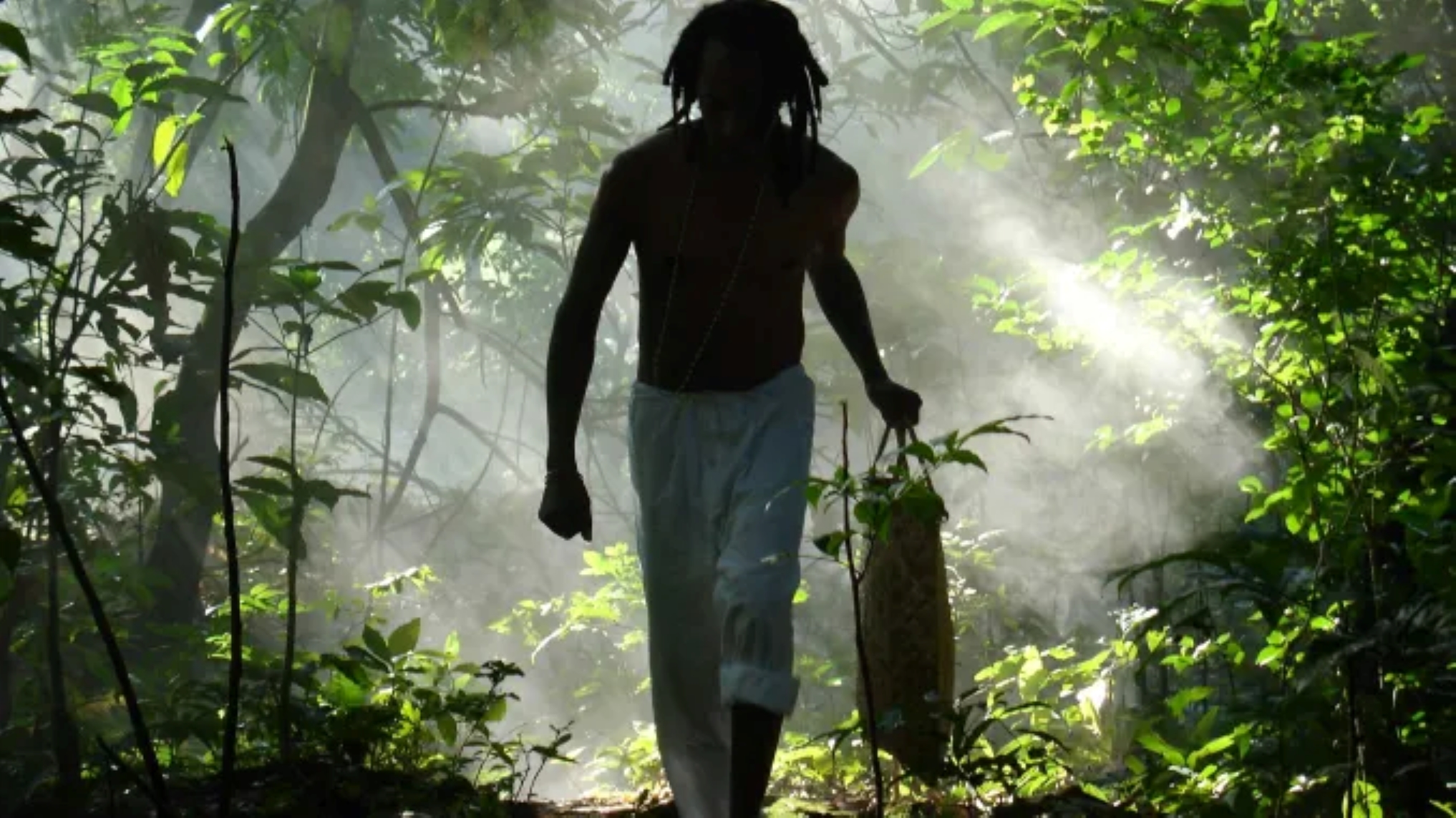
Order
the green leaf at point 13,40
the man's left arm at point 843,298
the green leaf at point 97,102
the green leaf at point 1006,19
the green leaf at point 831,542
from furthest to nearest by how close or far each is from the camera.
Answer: the green leaf at point 97,102 < the man's left arm at point 843,298 < the green leaf at point 1006,19 < the green leaf at point 831,542 < the green leaf at point 13,40

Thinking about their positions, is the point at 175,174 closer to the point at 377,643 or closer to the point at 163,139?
the point at 163,139

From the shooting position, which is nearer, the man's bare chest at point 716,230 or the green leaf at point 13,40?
the green leaf at point 13,40

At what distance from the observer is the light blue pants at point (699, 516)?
3.01 metres

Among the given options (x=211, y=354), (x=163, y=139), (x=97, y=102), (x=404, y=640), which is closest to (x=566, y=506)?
(x=404, y=640)

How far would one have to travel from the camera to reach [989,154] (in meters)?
5.20

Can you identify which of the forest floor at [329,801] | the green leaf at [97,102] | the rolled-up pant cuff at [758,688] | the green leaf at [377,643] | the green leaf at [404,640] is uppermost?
the green leaf at [97,102]

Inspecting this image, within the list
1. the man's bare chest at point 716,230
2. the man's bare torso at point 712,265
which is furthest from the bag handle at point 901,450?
the man's bare chest at point 716,230

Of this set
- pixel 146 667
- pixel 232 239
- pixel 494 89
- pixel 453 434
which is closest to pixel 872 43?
pixel 494 89

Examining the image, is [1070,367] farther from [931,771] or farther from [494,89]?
[931,771]

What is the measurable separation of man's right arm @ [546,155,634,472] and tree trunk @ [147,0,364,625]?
4.24 feet

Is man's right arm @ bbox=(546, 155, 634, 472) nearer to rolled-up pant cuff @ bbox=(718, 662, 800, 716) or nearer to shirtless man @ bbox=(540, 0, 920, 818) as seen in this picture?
shirtless man @ bbox=(540, 0, 920, 818)

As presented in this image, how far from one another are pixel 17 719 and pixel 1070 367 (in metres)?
9.69

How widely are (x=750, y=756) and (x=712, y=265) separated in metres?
1.09

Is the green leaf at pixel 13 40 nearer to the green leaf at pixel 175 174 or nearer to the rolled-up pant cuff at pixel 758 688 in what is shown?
the rolled-up pant cuff at pixel 758 688
